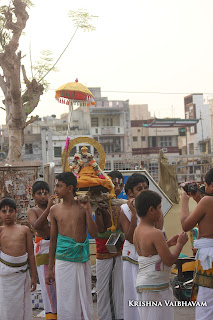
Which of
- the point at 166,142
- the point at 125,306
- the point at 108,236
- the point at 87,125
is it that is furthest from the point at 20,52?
the point at 166,142

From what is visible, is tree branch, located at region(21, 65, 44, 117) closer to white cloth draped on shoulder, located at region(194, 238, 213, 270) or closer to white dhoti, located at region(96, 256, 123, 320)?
white dhoti, located at region(96, 256, 123, 320)

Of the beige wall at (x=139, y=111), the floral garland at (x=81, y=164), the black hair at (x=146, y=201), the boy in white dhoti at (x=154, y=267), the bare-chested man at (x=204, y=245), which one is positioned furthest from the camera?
the beige wall at (x=139, y=111)

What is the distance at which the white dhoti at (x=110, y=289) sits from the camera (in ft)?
19.3

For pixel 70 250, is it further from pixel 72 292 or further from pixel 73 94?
pixel 73 94

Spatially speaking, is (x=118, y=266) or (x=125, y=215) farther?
(x=118, y=266)

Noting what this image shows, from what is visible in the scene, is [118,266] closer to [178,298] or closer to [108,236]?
[108,236]

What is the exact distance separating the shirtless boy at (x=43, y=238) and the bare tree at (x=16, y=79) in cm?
805

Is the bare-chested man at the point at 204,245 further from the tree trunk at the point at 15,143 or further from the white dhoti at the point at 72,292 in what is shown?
the tree trunk at the point at 15,143

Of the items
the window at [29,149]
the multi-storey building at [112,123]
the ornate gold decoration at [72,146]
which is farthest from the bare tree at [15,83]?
the multi-storey building at [112,123]

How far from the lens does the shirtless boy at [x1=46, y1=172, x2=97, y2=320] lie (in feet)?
17.0

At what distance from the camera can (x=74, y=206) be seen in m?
5.42

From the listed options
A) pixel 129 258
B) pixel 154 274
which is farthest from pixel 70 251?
pixel 154 274

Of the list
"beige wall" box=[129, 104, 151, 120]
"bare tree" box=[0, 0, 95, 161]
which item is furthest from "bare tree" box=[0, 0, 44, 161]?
"beige wall" box=[129, 104, 151, 120]

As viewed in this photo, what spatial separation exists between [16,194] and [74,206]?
13.6 ft
